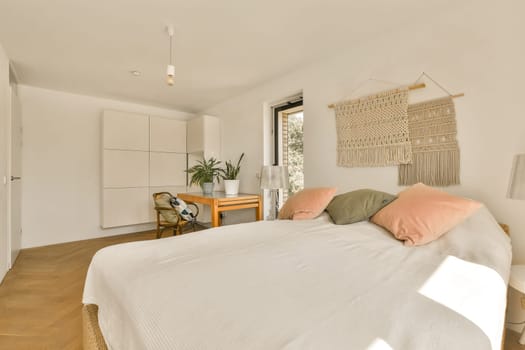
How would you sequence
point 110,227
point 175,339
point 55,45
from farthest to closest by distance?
point 110,227 → point 55,45 → point 175,339

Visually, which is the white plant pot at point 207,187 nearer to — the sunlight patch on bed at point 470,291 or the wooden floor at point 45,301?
A: the wooden floor at point 45,301

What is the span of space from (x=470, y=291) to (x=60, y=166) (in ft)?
16.5

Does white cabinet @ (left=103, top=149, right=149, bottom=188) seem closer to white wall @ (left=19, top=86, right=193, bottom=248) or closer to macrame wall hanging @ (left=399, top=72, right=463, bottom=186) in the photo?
white wall @ (left=19, top=86, right=193, bottom=248)

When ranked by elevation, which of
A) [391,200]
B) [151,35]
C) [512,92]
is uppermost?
[151,35]

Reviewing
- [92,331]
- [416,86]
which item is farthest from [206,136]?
[92,331]

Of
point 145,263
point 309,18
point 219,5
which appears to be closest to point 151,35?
point 219,5

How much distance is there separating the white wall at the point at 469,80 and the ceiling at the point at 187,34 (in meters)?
0.18

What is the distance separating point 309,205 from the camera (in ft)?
7.18

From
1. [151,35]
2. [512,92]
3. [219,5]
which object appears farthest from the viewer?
[151,35]

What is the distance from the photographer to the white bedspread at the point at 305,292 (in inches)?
26.7

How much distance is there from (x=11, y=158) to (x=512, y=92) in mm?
4805

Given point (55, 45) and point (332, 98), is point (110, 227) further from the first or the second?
point (332, 98)

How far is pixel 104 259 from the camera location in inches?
50.6

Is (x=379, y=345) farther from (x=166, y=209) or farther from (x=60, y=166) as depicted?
(x=60, y=166)
